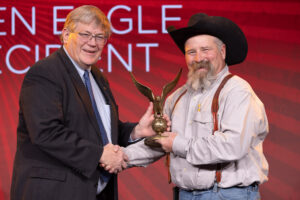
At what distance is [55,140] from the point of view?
2363 mm

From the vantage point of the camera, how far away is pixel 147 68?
14.6ft

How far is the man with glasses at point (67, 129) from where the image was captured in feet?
7.80

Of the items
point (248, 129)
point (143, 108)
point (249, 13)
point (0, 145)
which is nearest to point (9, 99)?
point (0, 145)

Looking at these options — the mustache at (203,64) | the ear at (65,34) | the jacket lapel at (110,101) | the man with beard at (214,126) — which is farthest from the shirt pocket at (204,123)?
the ear at (65,34)

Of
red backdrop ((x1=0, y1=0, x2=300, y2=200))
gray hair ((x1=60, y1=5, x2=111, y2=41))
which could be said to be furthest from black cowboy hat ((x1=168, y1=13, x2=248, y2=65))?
red backdrop ((x1=0, y1=0, x2=300, y2=200))

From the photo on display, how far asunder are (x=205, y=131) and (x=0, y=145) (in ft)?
9.21

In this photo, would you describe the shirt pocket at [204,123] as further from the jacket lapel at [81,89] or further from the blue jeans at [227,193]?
the jacket lapel at [81,89]

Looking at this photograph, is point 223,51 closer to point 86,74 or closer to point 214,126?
point 214,126

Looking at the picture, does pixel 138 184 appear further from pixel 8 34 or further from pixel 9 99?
pixel 8 34

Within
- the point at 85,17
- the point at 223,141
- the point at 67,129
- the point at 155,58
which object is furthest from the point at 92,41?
the point at 155,58

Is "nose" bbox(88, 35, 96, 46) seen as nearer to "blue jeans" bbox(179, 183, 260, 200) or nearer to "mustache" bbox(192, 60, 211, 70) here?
"mustache" bbox(192, 60, 211, 70)

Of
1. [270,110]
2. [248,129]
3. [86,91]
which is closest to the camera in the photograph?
[248,129]

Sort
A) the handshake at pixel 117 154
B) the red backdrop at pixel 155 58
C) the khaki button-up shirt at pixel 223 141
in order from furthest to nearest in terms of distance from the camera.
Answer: the red backdrop at pixel 155 58 → the handshake at pixel 117 154 → the khaki button-up shirt at pixel 223 141

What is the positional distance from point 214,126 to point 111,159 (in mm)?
593
